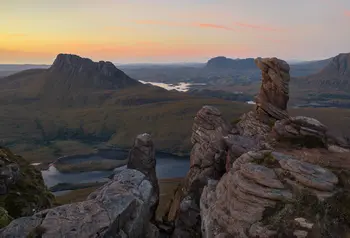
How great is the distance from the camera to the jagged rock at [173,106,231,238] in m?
51.1

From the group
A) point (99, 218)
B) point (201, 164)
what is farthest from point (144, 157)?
point (99, 218)

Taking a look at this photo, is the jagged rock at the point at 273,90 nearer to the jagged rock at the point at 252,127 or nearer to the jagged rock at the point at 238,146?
the jagged rock at the point at 252,127

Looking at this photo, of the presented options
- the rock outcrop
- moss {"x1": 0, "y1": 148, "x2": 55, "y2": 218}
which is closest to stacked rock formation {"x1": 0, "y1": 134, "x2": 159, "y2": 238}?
the rock outcrop

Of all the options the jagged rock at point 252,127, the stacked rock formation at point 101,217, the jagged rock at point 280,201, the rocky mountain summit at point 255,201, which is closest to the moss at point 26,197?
the rocky mountain summit at point 255,201

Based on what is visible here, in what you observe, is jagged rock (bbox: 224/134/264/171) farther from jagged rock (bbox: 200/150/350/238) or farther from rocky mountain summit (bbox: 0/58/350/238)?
jagged rock (bbox: 200/150/350/238)

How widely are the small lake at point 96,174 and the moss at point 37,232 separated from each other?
394 ft

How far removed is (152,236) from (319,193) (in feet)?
68.8

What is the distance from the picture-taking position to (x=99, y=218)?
31766 mm

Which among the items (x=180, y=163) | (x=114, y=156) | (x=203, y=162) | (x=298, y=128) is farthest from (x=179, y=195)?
(x=114, y=156)

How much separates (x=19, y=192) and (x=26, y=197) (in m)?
1.45

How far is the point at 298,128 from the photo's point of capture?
4628 centimetres

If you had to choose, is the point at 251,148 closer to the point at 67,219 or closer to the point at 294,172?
the point at 294,172

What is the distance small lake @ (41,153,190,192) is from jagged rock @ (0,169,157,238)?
11469 centimetres

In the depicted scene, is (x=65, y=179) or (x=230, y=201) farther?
(x=65, y=179)
